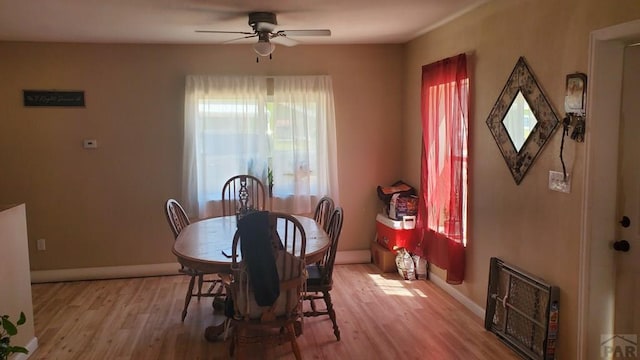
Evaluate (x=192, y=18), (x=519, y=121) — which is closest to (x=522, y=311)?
(x=519, y=121)

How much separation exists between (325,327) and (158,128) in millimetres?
2733

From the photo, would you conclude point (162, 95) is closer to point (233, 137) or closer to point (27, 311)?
point (233, 137)

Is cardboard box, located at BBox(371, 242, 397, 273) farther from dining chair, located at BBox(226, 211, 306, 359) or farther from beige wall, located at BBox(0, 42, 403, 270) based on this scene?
dining chair, located at BBox(226, 211, 306, 359)

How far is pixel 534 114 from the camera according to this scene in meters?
3.14

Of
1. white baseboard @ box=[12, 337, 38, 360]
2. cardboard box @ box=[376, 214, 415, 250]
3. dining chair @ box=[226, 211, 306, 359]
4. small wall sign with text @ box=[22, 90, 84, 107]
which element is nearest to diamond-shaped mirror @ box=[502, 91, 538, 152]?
dining chair @ box=[226, 211, 306, 359]

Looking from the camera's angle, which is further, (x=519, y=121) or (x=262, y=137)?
(x=262, y=137)

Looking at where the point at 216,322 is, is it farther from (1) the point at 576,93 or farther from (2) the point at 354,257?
(1) the point at 576,93

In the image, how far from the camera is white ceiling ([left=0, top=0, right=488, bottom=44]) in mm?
3453

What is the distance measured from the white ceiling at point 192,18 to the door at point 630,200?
136cm

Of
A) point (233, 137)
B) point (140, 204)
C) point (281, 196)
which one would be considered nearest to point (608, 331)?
point (281, 196)

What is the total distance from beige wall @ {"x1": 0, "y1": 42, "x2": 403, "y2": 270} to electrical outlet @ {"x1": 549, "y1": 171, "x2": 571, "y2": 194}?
275 cm

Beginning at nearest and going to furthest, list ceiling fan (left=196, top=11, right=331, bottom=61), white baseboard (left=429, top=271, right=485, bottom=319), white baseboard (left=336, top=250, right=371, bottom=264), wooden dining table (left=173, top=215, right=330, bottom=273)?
wooden dining table (left=173, top=215, right=330, bottom=273) → ceiling fan (left=196, top=11, right=331, bottom=61) → white baseboard (left=429, top=271, right=485, bottom=319) → white baseboard (left=336, top=250, right=371, bottom=264)

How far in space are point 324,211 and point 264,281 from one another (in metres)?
1.63

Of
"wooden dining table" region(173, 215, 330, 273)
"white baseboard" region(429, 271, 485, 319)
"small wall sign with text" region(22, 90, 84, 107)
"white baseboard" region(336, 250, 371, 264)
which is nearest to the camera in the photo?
"wooden dining table" region(173, 215, 330, 273)
